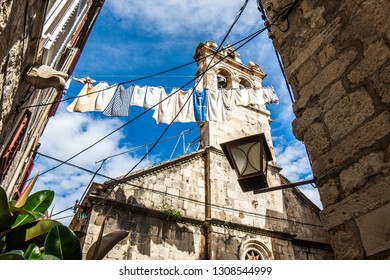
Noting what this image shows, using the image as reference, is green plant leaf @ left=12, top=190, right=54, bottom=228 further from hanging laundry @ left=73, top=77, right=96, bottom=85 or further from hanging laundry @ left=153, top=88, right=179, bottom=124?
hanging laundry @ left=73, top=77, right=96, bottom=85

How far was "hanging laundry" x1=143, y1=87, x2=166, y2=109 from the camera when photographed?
9.09 metres

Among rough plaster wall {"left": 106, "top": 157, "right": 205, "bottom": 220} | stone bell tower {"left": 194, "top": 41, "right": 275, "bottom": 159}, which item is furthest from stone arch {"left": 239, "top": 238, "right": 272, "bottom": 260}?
stone bell tower {"left": 194, "top": 41, "right": 275, "bottom": 159}

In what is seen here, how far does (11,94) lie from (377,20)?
149 inches

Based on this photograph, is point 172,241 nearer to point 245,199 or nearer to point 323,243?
point 245,199

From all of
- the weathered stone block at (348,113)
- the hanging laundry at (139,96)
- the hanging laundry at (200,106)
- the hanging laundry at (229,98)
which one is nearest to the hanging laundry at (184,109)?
the hanging laundry at (200,106)

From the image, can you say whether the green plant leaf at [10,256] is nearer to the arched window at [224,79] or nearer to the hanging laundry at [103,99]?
the hanging laundry at [103,99]

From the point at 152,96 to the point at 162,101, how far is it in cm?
165

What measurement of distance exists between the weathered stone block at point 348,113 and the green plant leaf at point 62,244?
7.95ft

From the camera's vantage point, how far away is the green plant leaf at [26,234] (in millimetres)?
2184

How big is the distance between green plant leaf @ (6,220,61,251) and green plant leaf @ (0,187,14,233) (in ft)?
Result: 0.64

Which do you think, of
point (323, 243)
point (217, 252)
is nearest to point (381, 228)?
point (217, 252)

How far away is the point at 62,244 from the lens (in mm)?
1871

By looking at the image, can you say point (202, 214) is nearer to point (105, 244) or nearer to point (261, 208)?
point (261, 208)

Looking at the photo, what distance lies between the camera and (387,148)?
2164 millimetres
